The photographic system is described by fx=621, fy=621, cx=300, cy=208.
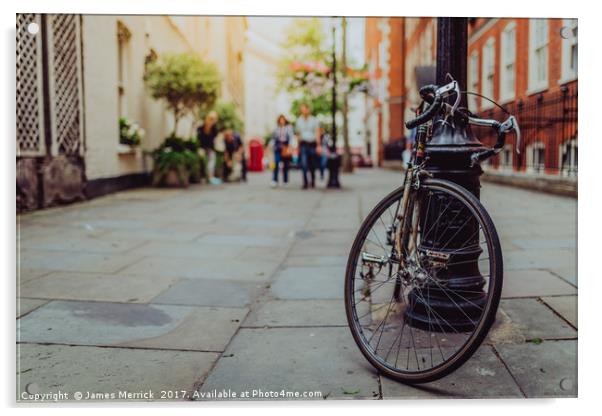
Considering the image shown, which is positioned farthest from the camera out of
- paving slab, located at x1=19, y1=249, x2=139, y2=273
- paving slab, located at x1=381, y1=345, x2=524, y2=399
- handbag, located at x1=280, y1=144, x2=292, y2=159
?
handbag, located at x1=280, y1=144, x2=292, y2=159

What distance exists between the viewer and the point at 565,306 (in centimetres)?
341

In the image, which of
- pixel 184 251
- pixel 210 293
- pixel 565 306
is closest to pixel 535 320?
pixel 565 306

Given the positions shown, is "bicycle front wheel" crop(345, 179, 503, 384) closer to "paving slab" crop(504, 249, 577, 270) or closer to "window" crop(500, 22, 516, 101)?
"paving slab" crop(504, 249, 577, 270)

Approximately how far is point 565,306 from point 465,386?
4.49 ft

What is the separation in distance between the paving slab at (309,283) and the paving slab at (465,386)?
1417mm

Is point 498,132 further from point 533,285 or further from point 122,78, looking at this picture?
point 122,78

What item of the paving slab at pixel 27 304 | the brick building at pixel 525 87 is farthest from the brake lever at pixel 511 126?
the brick building at pixel 525 87

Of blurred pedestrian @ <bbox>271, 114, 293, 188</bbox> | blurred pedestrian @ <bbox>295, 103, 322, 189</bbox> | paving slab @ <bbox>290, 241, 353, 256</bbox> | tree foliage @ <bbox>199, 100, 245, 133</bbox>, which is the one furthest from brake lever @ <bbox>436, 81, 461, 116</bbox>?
tree foliage @ <bbox>199, 100, 245, 133</bbox>

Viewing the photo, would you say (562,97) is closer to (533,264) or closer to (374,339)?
(533,264)

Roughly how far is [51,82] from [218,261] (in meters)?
3.93

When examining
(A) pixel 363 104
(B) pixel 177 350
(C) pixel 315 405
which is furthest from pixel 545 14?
(A) pixel 363 104

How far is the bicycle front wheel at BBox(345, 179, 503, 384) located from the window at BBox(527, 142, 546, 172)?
7886 millimetres

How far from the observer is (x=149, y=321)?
3.34 meters

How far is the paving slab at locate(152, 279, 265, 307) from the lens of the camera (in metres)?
3.77
